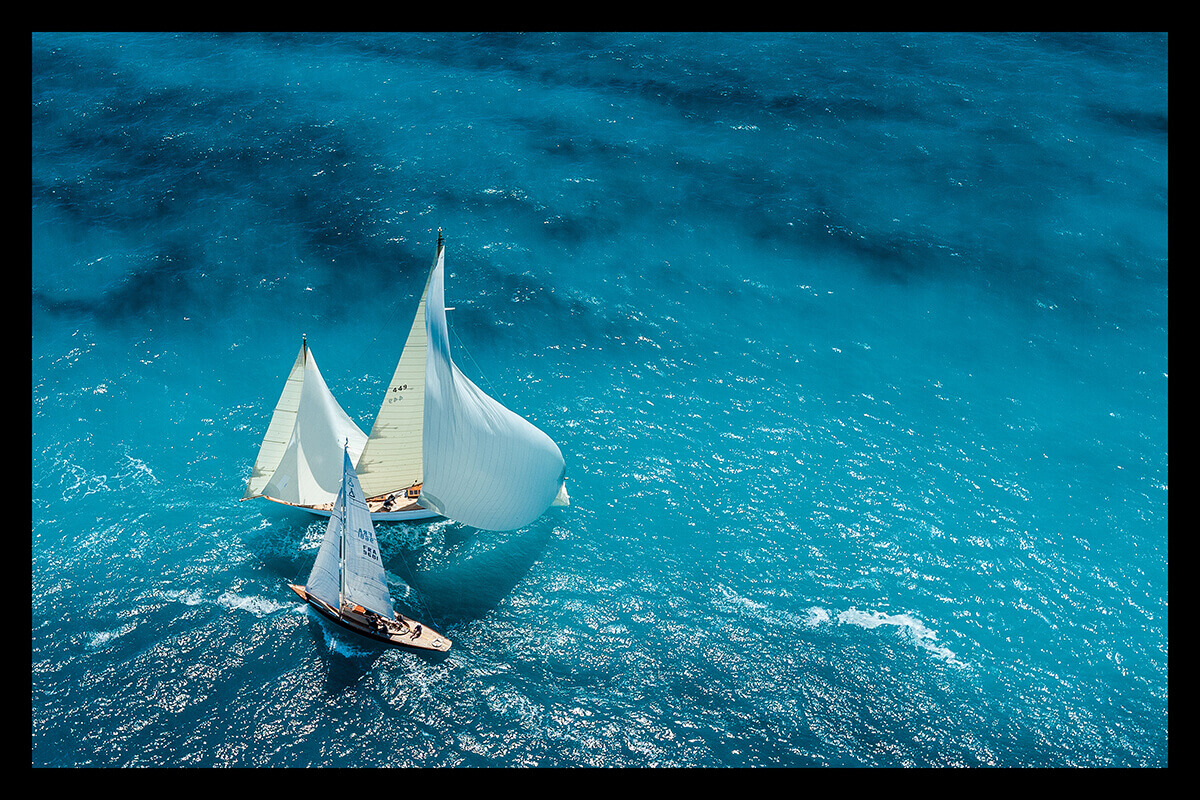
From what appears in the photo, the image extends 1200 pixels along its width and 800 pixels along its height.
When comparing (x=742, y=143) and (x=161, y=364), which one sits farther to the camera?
(x=742, y=143)

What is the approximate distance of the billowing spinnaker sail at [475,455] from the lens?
6700 centimetres

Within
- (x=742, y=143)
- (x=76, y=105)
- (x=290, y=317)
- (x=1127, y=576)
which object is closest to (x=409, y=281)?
(x=290, y=317)

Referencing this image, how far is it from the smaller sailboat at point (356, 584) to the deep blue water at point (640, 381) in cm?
177

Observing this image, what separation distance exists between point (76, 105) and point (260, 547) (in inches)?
3202

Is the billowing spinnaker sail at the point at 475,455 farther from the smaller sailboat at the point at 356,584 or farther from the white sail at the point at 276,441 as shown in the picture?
the white sail at the point at 276,441

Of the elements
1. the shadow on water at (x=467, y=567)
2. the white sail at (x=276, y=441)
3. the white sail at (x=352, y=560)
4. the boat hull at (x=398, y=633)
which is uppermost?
the white sail at (x=276, y=441)

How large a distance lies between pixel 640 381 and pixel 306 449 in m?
32.8

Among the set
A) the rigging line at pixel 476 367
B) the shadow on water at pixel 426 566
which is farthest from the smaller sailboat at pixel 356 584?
the rigging line at pixel 476 367

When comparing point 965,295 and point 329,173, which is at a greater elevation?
point 329,173

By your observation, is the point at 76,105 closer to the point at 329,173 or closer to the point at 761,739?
the point at 329,173

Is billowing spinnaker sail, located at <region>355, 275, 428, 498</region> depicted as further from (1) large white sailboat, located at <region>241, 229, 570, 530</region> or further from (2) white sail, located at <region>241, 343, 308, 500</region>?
(2) white sail, located at <region>241, 343, 308, 500</region>

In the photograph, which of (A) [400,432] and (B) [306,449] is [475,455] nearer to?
(A) [400,432]

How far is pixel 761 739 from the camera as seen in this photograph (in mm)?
61156

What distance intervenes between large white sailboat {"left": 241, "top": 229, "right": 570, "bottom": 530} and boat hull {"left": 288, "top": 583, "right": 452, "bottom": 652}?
8.43 metres
